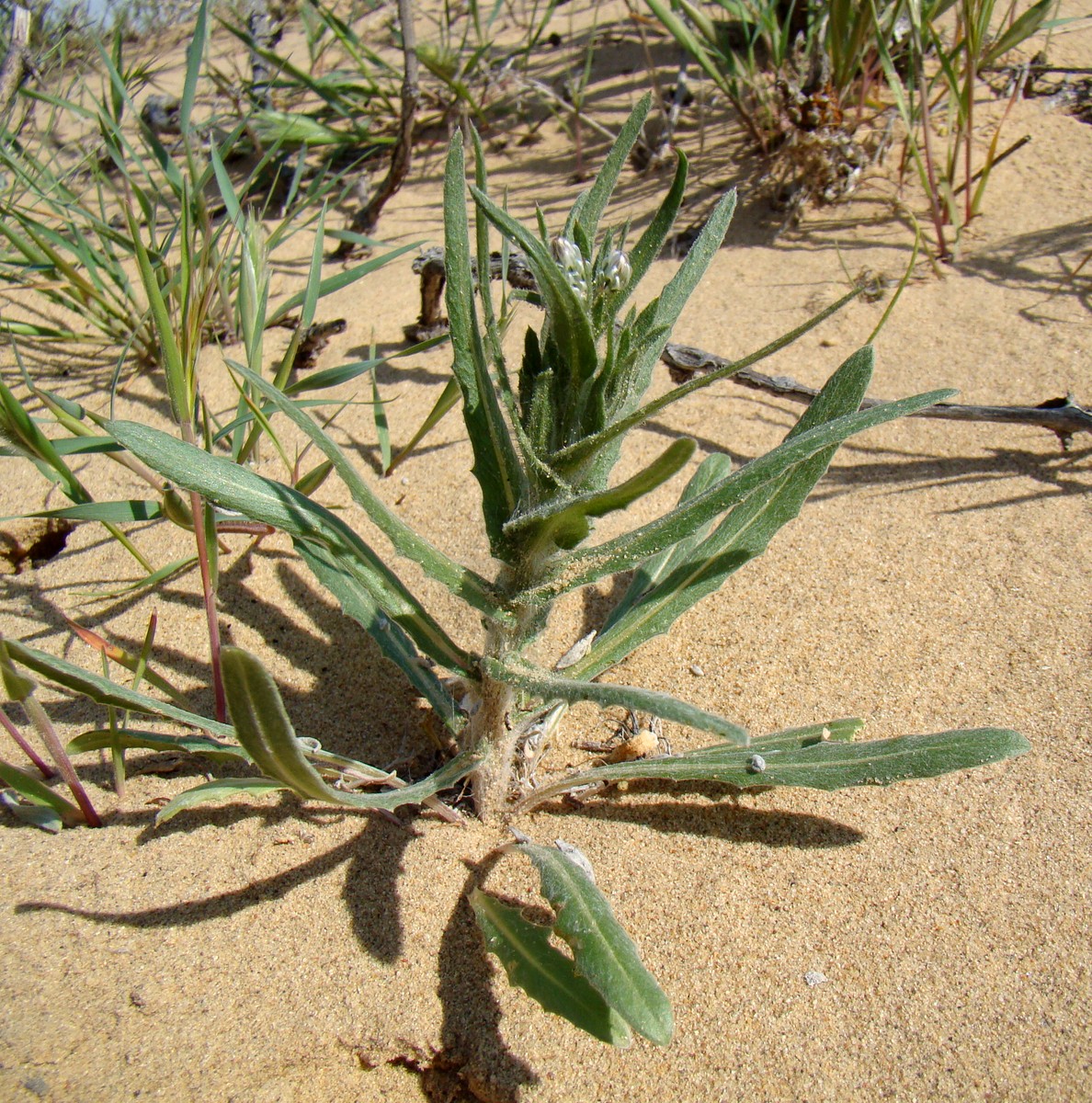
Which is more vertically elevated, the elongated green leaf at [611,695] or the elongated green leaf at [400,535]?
the elongated green leaf at [400,535]

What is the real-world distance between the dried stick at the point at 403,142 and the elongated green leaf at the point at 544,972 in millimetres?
2329

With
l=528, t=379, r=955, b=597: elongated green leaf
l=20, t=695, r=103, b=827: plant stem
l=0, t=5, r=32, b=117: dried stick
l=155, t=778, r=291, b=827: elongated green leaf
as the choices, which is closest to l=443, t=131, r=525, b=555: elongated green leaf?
l=528, t=379, r=955, b=597: elongated green leaf

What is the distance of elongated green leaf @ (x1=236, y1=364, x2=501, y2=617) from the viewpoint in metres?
1.18

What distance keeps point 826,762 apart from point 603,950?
0.45 metres

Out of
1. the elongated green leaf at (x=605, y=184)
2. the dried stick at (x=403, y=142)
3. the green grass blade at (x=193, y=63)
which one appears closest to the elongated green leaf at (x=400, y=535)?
the elongated green leaf at (x=605, y=184)

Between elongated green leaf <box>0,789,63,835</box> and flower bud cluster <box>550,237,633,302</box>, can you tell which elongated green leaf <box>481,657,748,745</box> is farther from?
elongated green leaf <box>0,789,63,835</box>

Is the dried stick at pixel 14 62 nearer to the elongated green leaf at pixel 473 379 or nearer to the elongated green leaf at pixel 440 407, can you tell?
the elongated green leaf at pixel 440 407

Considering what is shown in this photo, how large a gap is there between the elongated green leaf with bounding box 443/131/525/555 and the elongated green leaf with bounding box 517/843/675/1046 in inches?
17.4

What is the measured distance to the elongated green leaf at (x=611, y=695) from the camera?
923 mm

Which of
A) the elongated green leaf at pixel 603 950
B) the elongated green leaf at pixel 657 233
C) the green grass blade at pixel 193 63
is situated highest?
the green grass blade at pixel 193 63

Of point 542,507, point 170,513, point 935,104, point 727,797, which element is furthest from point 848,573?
point 935,104

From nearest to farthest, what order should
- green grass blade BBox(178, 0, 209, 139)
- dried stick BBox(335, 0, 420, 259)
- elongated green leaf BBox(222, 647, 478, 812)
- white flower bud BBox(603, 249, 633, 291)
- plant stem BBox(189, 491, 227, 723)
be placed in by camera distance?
elongated green leaf BBox(222, 647, 478, 812) → white flower bud BBox(603, 249, 633, 291) → plant stem BBox(189, 491, 227, 723) → green grass blade BBox(178, 0, 209, 139) → dried stick BBox(335, 0, 420, 259)

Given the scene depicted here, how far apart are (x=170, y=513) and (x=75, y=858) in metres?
0.57

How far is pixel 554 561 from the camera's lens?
1.25 meters
